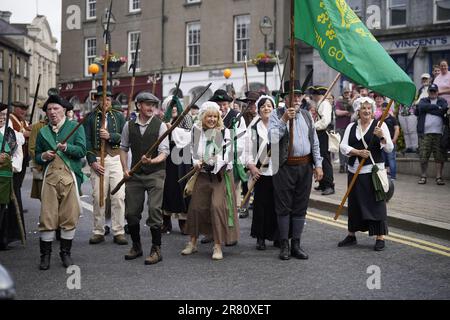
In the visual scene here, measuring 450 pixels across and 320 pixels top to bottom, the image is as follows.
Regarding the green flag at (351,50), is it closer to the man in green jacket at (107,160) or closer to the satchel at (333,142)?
the man in green jacket at (107,160)

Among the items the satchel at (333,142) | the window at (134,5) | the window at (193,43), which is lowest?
the satchel at (333,142)

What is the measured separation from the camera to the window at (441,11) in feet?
90.5

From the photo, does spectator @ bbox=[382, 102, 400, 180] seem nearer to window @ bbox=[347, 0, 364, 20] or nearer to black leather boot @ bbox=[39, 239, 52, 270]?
black leather boot @ bbox=[39, 239, 52, 270]

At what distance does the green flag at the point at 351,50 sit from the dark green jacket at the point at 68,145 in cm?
293

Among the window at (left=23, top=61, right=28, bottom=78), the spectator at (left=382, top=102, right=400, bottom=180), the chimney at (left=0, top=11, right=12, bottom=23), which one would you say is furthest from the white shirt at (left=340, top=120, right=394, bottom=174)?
the chimney at (left=0, top=11, right=12, bottom=23)

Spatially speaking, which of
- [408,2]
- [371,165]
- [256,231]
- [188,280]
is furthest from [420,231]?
[408,2]

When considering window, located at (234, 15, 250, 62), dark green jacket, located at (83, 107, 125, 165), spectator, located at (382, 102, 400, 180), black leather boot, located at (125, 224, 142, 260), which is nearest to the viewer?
black leather boot, located at (125, 224, 142, 260)

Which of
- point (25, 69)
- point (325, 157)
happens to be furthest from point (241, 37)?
point (25, 69)

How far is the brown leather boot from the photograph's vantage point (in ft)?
23.8

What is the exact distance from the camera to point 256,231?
27.3 feet

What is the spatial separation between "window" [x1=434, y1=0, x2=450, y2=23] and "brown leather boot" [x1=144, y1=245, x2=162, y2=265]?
2348 cm

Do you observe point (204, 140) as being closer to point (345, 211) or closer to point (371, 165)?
point (371, 165)

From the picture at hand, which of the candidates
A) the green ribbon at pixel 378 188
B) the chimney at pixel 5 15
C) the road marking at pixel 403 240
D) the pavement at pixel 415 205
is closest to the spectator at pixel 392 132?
the pavement at pixel 415 205

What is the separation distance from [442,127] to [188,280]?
30.8 ft
